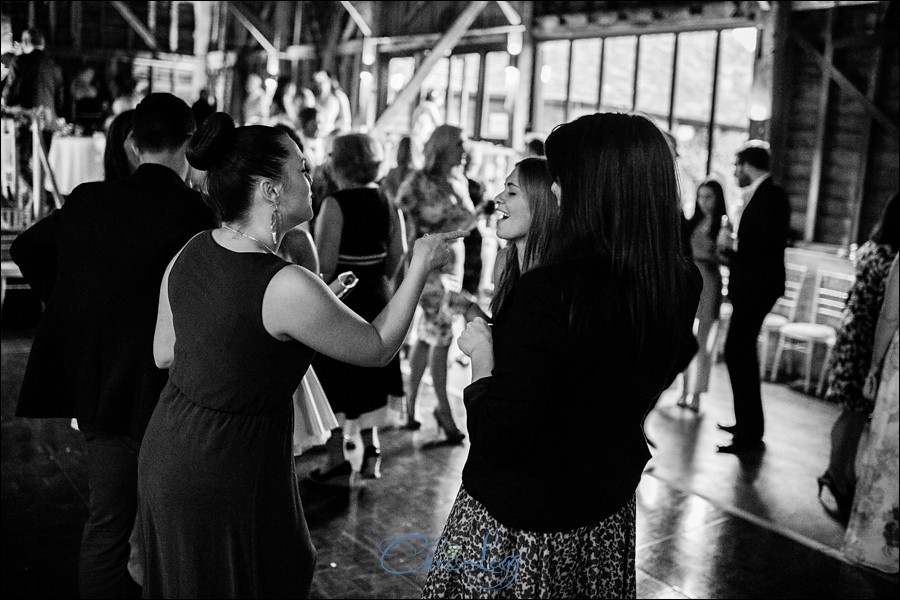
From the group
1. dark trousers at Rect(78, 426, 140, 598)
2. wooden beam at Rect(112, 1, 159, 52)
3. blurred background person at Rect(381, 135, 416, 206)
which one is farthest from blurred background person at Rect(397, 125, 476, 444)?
wooden beam at Rect(112, 1, 159, 52)

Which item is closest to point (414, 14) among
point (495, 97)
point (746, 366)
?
point (495, 97)

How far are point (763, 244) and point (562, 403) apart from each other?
12.5 ft

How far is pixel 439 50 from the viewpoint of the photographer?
33.5ft

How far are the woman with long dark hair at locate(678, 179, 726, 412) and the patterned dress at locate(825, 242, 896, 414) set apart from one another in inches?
50.4

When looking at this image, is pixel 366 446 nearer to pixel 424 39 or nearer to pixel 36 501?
pixel 36 501

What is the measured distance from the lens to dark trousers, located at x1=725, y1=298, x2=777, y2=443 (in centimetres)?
504

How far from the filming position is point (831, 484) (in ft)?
13.8

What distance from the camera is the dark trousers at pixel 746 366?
5.04 m

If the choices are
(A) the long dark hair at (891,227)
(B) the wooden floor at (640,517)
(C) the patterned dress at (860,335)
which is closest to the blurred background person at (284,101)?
(B) the wooden floor at (640,517)

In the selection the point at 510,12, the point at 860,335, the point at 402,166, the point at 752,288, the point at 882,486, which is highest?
the point at 510,12

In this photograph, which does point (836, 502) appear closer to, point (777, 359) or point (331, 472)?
point (331, 472)

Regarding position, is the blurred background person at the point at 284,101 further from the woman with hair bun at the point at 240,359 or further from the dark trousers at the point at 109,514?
the woman with hair bun at the point at 240,359

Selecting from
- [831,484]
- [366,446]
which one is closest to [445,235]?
[366,446]

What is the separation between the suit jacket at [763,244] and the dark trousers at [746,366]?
7 cm
